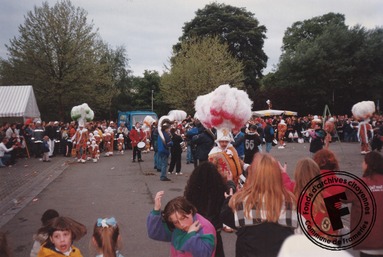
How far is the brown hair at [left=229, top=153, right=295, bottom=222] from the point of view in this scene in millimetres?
2949

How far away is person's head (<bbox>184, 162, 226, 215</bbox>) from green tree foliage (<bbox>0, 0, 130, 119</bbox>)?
34.4 m

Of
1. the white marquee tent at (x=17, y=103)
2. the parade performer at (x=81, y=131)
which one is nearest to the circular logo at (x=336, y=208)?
the parade performer at (x=81, y=131)

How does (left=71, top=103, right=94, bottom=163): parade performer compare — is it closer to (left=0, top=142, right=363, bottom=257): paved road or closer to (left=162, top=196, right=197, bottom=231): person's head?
(left=0, top=142, right=363, bottom=257): paved road

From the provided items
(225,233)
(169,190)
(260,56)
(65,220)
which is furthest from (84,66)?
(65,220)

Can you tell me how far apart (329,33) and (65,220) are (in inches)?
1767

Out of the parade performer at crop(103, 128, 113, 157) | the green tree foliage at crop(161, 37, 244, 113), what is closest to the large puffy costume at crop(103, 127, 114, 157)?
the parade performer at crop(103, 128, 113, 157)

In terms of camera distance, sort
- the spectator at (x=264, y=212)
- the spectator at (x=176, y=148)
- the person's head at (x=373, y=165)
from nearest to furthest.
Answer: the spectator at (x=264, y=212) → the person's head at (x=373, y=165) → the spectator at (x=176, y=148)

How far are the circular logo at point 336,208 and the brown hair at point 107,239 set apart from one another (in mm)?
1564

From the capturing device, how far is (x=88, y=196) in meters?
10.5

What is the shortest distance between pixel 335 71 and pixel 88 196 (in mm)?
37191

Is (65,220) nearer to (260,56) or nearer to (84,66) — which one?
(84,66)

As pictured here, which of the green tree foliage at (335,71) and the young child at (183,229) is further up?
the green tree foliage at (335,71)

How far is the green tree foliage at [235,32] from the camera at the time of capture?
5050 centimetres

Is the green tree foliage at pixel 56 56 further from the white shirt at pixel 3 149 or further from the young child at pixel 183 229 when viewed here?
the young child at pixel 183 229
